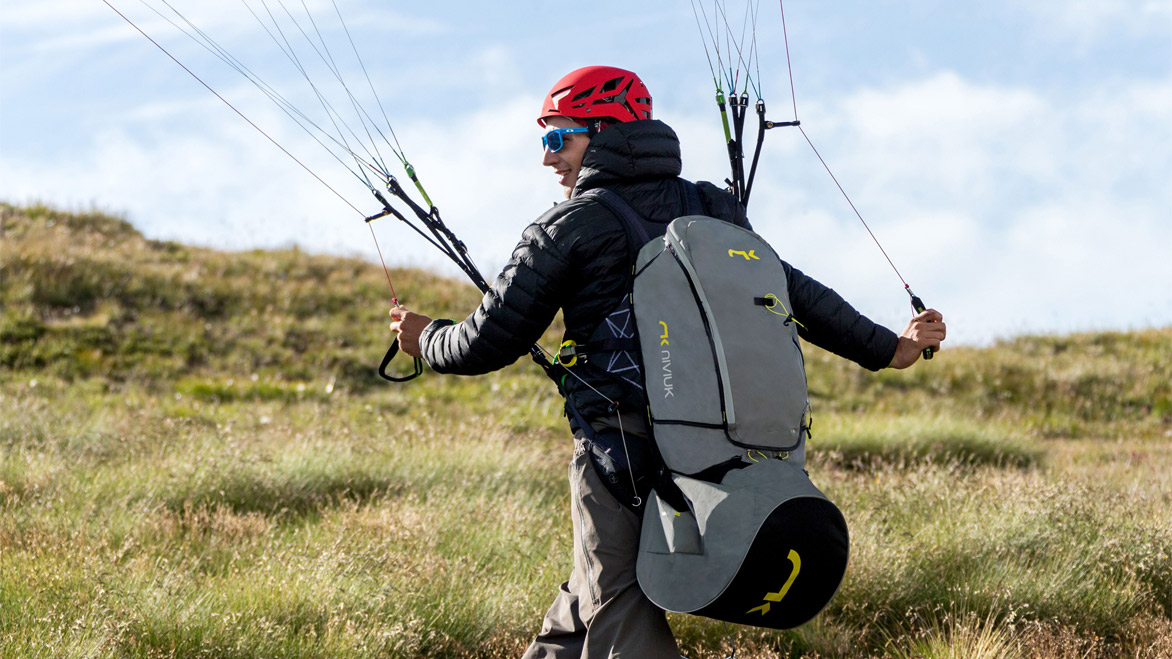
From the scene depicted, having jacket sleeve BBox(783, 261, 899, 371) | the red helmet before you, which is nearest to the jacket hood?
the red helmet

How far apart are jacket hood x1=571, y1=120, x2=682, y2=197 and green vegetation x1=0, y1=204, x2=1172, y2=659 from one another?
2.33m

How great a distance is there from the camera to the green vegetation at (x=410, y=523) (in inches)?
169

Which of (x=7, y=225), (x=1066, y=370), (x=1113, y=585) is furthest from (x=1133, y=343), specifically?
(x=7, y=225)

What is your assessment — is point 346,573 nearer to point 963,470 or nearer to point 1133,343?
point 963,470

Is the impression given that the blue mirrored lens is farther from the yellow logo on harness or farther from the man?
the yellow logo on harness

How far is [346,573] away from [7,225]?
18.2 metres

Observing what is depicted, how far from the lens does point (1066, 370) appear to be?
1703cm

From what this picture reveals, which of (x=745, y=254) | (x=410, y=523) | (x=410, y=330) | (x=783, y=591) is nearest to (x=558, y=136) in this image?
(x=745, y=254)

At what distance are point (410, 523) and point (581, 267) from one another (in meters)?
3.18

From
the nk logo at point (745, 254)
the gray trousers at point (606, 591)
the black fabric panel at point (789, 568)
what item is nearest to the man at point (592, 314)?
the gray trousers at point (606, 591)

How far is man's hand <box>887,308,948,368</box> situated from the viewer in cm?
358

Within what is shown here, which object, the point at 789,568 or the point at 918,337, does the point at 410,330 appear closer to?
the point at 789,568

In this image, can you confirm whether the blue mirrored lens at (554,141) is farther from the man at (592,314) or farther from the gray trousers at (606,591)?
the gray trousers at (606,591)

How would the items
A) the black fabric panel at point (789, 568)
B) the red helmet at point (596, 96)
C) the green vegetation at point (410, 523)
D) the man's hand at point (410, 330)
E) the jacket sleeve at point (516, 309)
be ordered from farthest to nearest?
1. the green vegetation at point (410, 523)
2. the man's hand at point (410, 330)
3. the red helmet at point (596, 96)
4. the jacket sleeve at point (516, 309)
5. the black fabric panel at point (789, 568)
